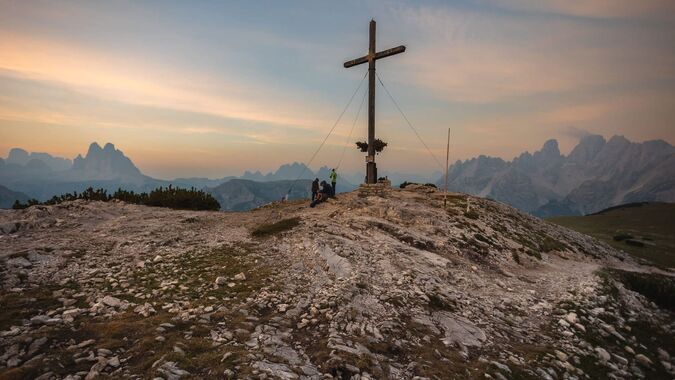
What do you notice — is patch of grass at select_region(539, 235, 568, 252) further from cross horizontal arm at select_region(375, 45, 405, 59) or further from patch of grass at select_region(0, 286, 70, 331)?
patch of grass at select_region(0, 286, 70, 331)

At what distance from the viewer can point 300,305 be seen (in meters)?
10.0

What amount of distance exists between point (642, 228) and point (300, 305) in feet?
242

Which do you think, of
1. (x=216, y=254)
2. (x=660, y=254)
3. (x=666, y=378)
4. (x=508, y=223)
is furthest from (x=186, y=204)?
(x=660, y=254)

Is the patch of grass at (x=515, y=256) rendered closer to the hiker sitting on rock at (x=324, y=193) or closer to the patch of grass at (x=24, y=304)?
the hiker sitting on rock at (x=324, y=193)

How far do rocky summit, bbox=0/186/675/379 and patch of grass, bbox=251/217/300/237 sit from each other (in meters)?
0.12

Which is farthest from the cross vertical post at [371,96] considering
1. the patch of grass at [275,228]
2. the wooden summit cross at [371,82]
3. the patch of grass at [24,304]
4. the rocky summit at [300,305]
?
the patch of grass at [24,304]

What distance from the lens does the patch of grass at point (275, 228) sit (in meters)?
18.3

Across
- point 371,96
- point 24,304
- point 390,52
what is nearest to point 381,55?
point 390,52

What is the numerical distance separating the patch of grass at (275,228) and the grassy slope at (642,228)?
115 feet

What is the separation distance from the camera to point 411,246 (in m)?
17.8

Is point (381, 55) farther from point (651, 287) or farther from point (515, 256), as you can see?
point (651, 287)

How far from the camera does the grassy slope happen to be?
37062mm

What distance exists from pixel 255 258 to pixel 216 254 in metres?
1.95

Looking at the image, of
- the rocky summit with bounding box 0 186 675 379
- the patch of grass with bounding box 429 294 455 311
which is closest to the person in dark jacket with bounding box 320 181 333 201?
the rocky summit with bounding box 0 186 675 379
